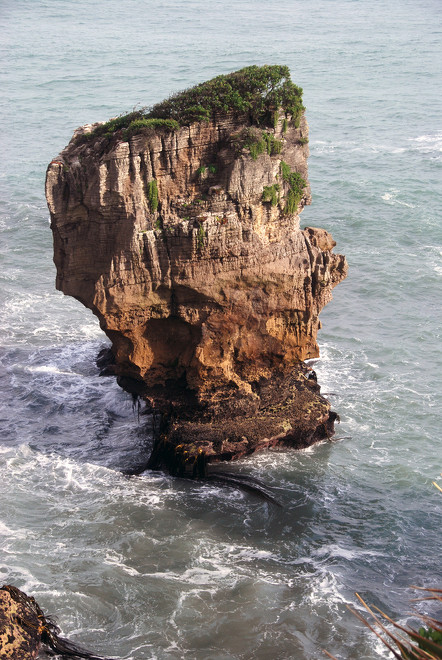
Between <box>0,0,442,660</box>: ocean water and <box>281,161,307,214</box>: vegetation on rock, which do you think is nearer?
<box>0,0,442,660</box>: ocean water

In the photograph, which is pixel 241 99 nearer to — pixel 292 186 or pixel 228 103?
pixel 228 103

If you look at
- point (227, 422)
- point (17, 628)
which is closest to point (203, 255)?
point (227, 422)

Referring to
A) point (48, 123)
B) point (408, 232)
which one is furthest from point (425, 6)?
point (408, 232)

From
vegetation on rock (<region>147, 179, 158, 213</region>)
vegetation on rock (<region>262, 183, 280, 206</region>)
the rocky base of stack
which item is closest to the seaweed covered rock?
the rocky base of stack

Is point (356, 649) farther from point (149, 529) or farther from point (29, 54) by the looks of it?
point (29, 54)

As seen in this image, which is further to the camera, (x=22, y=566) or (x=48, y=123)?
(x=48, y=123)

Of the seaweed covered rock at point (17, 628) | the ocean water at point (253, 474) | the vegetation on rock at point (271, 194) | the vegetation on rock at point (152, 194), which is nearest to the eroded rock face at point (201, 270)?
the vegetation on rock at point (152, 194)

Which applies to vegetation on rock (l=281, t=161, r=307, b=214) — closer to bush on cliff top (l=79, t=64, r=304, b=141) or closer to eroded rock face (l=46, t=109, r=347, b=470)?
eroded rock face (l=46, t=109, r=347, b=470)
